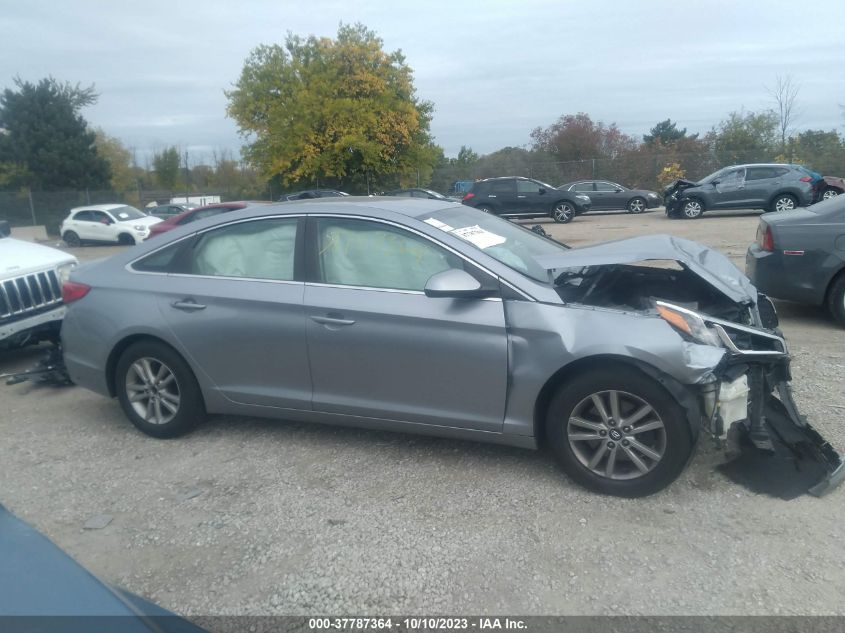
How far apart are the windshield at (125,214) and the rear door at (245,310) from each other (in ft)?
77.8

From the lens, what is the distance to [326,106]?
120 feet

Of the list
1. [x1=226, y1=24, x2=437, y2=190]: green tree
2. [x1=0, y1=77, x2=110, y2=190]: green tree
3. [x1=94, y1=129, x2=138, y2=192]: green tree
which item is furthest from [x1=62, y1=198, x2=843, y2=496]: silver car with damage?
[x1=94, y1=129, x2=138, y2=192]: green tree

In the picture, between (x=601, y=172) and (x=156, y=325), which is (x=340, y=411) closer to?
(x=156, y=325)

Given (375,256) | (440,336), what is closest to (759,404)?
(440,336)

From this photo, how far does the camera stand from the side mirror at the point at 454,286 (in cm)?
388

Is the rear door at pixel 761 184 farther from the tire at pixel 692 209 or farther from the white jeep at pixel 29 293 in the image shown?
the white jeep at pixel 29 293

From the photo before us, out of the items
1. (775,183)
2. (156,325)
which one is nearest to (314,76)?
(775,183)

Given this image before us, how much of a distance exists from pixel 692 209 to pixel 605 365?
21.3m

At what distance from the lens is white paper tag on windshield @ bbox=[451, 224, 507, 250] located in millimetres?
4293

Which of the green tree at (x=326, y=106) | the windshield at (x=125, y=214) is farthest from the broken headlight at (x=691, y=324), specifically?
the green tree at (x=326, y=106)

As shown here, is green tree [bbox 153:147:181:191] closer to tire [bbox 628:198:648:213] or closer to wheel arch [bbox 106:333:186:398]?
tire [bbox 628:198:648:213]

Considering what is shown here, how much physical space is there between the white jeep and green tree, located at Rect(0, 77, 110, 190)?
135 feet

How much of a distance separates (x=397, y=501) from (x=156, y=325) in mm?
2017

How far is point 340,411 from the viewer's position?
14.2 feet
